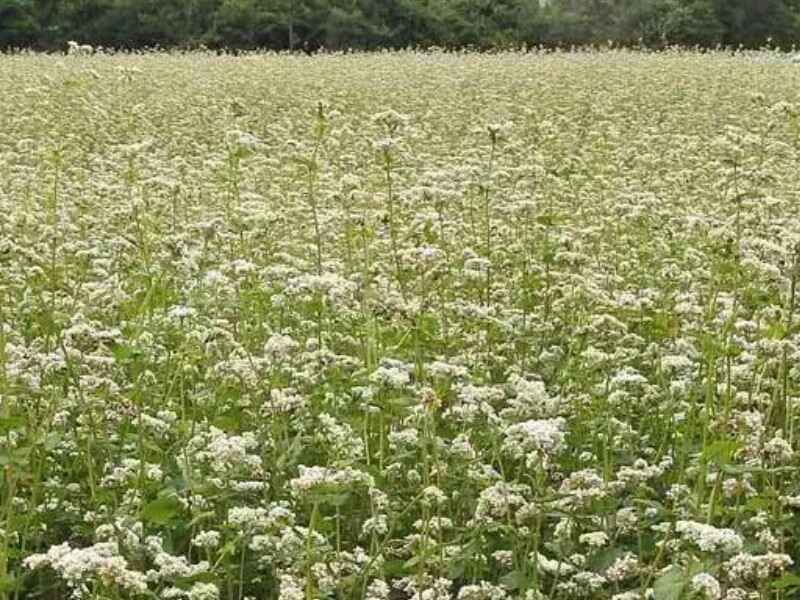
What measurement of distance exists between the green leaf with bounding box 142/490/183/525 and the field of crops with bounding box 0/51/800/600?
17 millimetres

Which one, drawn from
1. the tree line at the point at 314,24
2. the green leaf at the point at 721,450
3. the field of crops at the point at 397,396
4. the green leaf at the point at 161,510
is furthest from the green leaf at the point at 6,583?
the tree line at the point at 314,24

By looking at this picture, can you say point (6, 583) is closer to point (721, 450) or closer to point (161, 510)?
point (161, 510)

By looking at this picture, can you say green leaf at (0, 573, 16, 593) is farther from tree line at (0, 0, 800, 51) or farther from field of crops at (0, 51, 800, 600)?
tree line at (0, 0, 800, 51)

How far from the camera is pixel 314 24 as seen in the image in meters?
40.6

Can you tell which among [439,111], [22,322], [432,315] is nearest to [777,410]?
[432,315]

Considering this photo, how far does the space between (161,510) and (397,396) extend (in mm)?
1119

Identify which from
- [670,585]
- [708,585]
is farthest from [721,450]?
[708,585]

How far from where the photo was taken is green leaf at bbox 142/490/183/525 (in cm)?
328

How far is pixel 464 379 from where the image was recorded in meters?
4.06

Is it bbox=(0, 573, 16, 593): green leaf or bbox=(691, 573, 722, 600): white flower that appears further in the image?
bbox=(0, 573, 16, 593): green leaf

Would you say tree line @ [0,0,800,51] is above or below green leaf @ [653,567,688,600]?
above

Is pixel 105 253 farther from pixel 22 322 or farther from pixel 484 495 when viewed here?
pixel 484 495

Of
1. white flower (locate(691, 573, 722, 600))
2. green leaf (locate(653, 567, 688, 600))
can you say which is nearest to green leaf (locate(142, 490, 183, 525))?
green leaf (locate(653, 567, 688, 600))

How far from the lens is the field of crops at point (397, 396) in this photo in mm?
3186
